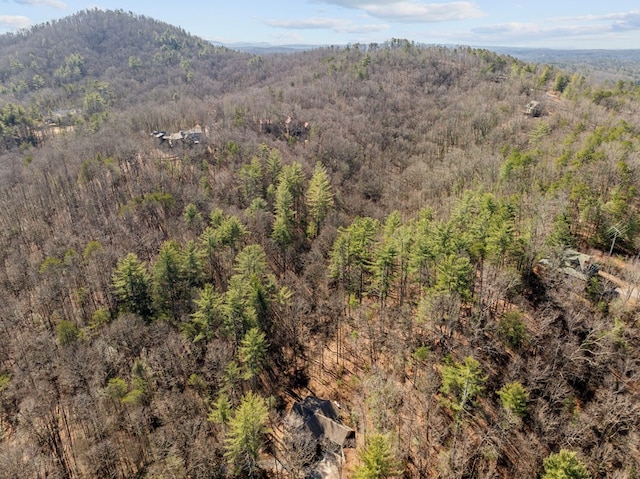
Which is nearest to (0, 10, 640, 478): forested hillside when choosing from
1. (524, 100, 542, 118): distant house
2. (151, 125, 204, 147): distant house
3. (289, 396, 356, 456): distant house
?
(289, 396, 356, 456): distant house

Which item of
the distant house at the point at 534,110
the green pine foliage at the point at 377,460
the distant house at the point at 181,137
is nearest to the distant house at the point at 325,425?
the green pine foliage at the point at 377,460

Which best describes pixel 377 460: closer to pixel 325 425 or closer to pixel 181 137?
pixel 325 425

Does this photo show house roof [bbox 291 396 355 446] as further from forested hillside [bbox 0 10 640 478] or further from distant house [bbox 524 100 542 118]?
distant house [bbox 524 100 542 118]

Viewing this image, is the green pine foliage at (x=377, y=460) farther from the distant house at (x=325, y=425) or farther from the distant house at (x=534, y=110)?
the distant house at (x=534, y=110)

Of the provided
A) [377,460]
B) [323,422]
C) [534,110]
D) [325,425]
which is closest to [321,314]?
[323,422]

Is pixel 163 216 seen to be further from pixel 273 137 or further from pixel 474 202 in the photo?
pixel 474 202
